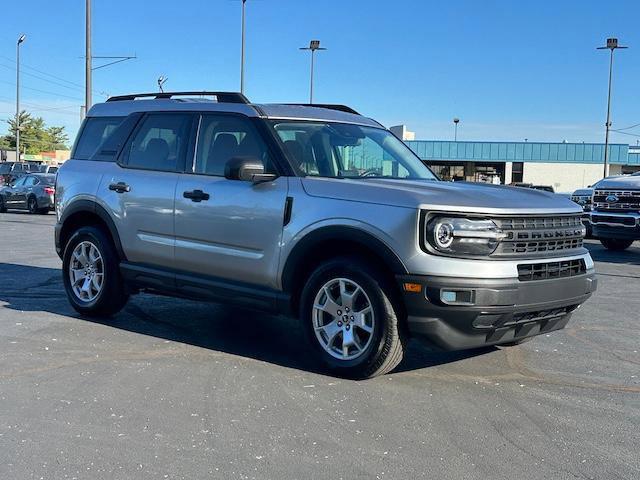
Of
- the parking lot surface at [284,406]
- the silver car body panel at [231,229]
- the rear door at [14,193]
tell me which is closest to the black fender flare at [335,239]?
the silver car body panel at [231,229]

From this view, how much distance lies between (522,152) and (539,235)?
6067 cm

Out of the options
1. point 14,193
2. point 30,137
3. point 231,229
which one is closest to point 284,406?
point 231,229

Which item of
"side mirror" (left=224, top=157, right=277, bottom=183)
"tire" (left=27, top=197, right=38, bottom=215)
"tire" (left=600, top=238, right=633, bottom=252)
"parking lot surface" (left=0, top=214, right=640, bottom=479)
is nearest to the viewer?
"parking lot surface" (left=0, top=214, right=640, bottom=479)

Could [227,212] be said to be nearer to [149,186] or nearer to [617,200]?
[149,186]

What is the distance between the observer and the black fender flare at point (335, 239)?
488 centimetres

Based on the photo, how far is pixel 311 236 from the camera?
5.29m

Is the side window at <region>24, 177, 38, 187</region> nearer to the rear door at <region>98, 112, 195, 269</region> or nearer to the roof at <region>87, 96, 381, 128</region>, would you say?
the roof at <region>87, 96, 381, 128</region>

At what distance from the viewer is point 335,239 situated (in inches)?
205

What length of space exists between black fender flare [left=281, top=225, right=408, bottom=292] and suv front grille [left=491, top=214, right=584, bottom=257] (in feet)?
2.28

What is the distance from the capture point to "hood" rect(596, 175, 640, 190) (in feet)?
44.9

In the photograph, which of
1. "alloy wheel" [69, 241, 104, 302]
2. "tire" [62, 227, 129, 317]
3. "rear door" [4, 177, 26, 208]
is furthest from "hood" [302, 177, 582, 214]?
"rear door" [4, 177, 26, 208]

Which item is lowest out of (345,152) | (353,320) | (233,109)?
(353,320)

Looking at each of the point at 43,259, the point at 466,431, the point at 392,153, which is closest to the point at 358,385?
the point at 466,431

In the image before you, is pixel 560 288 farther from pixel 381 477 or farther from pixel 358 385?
pixel 381 477
